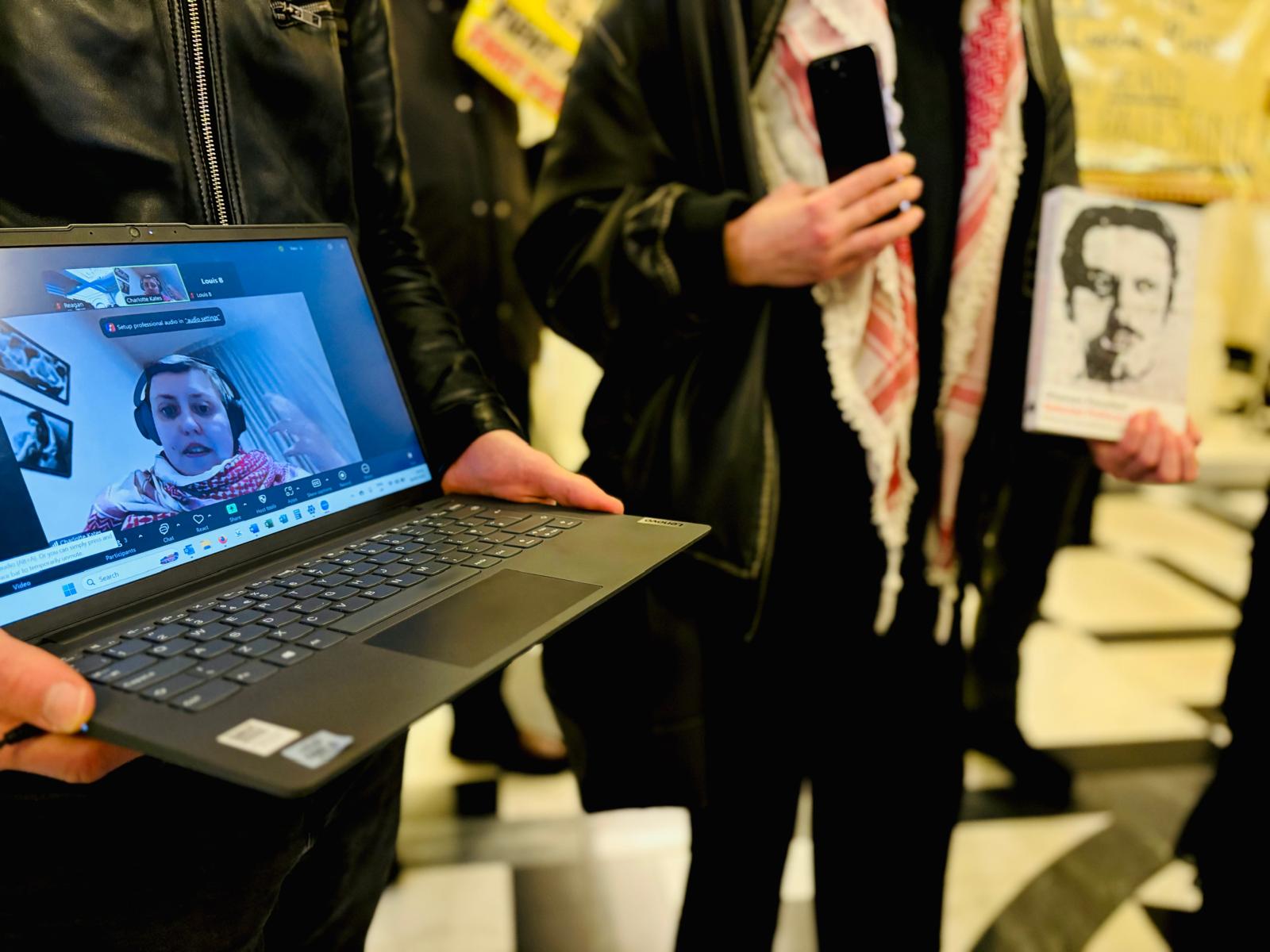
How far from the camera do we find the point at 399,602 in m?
0.47

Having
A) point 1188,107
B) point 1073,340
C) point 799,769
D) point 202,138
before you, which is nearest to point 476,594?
point 202,138

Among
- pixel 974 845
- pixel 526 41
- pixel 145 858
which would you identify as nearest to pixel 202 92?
pixel 145 858

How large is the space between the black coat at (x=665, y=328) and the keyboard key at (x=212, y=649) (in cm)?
40

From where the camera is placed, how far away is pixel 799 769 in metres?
0.84

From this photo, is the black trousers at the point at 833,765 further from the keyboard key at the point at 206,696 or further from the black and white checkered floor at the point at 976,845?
the keyboard key at the point at 206,696

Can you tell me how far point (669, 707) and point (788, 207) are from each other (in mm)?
451

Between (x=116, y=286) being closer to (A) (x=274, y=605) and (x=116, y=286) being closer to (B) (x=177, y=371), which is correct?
(B) (x=177, y=371)

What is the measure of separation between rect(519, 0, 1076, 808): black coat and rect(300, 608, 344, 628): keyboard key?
0.35 m

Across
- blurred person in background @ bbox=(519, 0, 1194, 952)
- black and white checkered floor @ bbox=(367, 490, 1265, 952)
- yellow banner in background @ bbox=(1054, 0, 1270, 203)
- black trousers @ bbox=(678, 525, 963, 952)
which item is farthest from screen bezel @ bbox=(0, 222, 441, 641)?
yellow banner in background @ bbox=(1054, 0, 1270, 203)

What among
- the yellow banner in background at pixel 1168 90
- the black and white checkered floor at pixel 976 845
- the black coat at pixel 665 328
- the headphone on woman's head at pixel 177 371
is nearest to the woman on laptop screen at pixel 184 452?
the headphone on woman's head at pixel 177 371

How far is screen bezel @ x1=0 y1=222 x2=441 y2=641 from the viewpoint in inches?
17.3

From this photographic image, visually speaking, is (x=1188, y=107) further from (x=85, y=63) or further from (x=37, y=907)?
(x=37, y=907)

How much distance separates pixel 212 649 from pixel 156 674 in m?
0.03

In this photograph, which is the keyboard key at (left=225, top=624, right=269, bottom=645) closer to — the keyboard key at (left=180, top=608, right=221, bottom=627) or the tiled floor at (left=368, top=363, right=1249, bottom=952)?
the keyboard key at (left=180, top=608, right=221, bottom=627)
